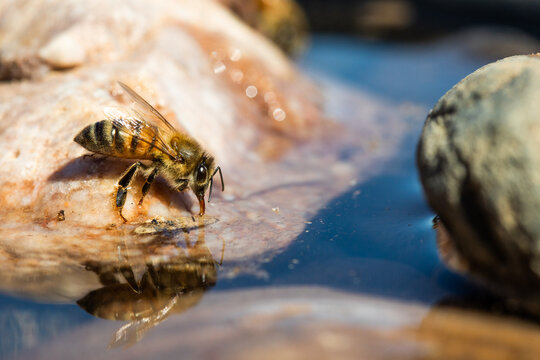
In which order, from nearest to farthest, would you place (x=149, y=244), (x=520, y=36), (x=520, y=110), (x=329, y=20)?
(x=520, y=110)
(x=149, y=244)
(x=520, y=36)
(x=329, y=20)

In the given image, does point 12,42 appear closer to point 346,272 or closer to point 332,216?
point 332,216

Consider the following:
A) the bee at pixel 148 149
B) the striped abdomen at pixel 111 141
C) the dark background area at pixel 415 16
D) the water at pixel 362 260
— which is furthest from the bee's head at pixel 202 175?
the dark background area at pixel 415 16

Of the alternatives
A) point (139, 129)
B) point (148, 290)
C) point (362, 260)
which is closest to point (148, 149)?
point (139, 129)

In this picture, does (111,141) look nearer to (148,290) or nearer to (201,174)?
(201,174)

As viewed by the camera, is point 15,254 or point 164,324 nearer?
point 164,324

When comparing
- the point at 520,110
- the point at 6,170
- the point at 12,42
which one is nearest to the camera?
the point at 520,110

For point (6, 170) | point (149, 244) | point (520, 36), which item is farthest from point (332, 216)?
point (520, 36)

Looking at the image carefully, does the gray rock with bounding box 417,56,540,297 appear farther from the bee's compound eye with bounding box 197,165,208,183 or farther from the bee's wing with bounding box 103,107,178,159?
the bee's wing with bounding box 103,107,178,159
